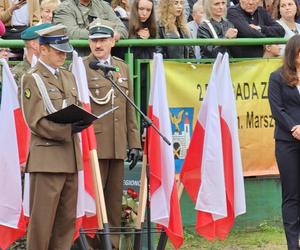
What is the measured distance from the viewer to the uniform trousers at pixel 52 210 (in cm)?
862

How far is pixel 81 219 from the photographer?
29.6ft

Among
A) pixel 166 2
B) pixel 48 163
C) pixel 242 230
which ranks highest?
pixel 166 2

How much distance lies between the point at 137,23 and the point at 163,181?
7.10 ft

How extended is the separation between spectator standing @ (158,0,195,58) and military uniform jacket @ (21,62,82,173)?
2817mm

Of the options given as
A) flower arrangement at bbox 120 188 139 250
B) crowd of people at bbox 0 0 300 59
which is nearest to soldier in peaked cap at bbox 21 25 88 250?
flower arrangement at bbox 120 188 139 250

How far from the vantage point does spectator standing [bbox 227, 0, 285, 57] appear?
11.6 meters

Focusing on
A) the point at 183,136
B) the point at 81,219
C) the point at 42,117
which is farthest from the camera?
the point at 183,136

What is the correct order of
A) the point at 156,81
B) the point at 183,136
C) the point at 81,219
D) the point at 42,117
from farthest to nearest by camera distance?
1. the point at 183,136
2. the point at 156,81
3. the point at 81,219
4. the point at 42,117

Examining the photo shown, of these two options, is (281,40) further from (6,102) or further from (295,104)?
(6,102)

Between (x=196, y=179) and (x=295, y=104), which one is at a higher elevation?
(x=295, y=104)

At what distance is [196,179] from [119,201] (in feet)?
2.51

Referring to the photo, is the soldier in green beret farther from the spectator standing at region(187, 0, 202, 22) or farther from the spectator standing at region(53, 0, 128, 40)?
the spectator standing at region(187, 0, 202, 22)

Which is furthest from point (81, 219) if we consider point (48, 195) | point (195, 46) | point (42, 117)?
point (195, 46)

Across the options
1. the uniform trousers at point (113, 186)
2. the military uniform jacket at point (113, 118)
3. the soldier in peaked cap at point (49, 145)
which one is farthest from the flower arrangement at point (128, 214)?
the soldier in peaked cap at point (49, 145)
